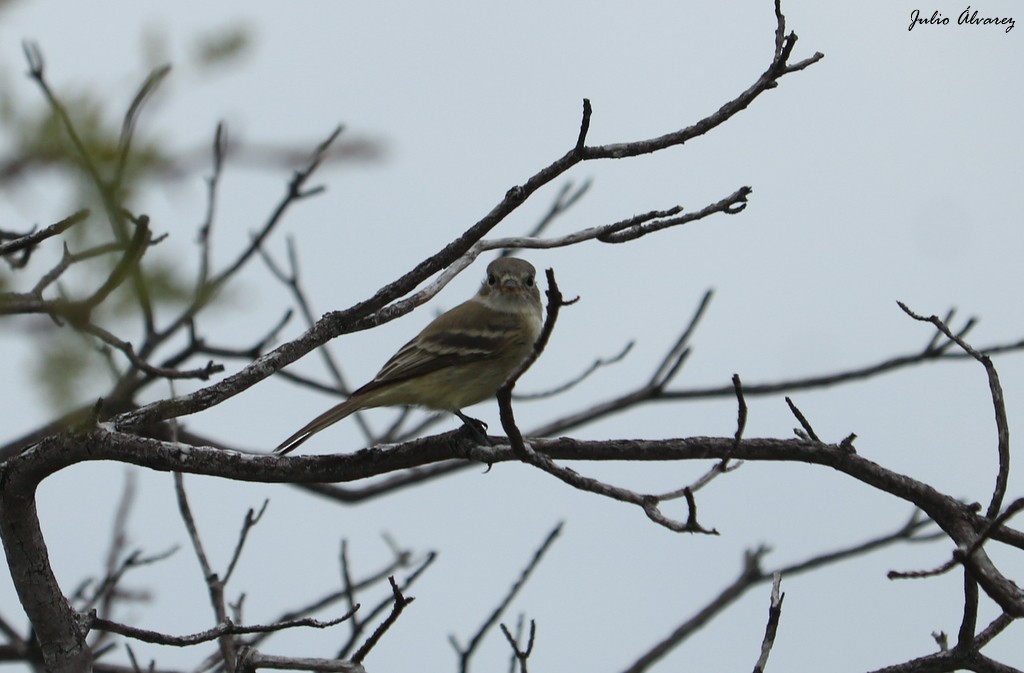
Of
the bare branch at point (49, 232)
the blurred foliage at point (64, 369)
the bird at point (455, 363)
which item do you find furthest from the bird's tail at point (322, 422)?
the blurred foliage at point (64, 369)

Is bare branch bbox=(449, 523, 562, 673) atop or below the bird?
below

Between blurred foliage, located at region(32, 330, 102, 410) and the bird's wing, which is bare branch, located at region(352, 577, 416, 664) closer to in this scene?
blurred foliage, located at region(32, 330, 102, 410)

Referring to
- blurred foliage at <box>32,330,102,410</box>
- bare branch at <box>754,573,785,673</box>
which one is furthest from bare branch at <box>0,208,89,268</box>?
bare branch at <box>754,573,785,673</box>

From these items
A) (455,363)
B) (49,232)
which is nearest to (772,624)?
(49,232)

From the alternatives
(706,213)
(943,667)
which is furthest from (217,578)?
(943,667)

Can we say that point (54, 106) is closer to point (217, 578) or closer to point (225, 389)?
point (225, 389)

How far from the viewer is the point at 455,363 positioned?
8.34 meters

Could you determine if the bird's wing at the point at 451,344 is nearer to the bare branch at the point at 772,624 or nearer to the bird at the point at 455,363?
the bird at the point at 455,363

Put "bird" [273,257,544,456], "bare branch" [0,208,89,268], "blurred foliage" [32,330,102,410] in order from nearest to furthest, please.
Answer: "blurred foliage" [32,330,102,410] → "bare branch" [0,208,89,268] → "bird" [273,257,544,456]

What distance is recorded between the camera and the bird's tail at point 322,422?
6.56 m

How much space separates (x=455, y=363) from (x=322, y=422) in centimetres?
148

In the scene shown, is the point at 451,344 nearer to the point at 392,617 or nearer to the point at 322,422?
the point at 322,422

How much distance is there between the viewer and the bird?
8078 millimetres

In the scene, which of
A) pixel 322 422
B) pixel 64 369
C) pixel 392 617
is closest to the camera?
pixel 64 369
